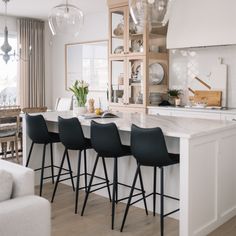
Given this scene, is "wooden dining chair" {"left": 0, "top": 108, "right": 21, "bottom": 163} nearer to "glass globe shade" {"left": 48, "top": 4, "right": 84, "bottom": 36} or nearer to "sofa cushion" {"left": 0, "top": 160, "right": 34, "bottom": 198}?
"glass globe shade" {"left": 48, "top": 4, "right": 84, "bottom": 36}

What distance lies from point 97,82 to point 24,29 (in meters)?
2.12

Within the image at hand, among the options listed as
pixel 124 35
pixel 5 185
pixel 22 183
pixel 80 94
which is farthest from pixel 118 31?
Answer: pixel 5 185

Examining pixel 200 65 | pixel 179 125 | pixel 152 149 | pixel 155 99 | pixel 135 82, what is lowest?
pixel 152 149

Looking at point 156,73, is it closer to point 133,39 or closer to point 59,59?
point 133,39

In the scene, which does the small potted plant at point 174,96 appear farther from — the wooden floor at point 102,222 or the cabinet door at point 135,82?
the wooden floor at point 102,222

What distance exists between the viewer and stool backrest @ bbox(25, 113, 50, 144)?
416 centimetres

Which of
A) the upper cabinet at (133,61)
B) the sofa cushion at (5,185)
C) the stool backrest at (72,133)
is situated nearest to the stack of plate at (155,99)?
the upper cabinet at (133,61)

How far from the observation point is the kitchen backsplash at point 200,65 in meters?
5.64

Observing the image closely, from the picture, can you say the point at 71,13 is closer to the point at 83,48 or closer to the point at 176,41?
the point at 176,41

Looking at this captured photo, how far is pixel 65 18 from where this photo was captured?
3891 millimetres

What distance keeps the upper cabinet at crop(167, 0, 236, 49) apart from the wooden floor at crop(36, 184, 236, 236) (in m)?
2.68

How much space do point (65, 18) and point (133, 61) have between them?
250 cm

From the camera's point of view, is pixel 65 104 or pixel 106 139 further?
pixel 65 104

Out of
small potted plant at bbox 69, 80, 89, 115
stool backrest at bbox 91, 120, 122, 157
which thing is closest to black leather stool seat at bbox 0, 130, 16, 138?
small potted plant at bbox 69, 80, 89, 115
